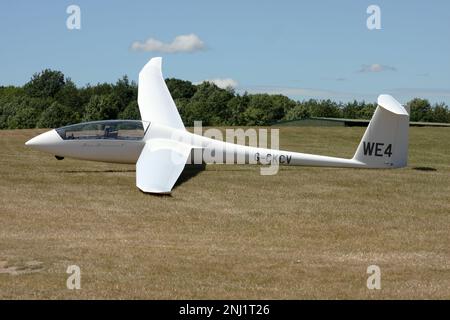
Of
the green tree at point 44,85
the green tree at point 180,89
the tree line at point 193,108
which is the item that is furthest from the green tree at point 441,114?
the green tree at point 44,85

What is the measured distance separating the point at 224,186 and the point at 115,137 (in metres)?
4.19

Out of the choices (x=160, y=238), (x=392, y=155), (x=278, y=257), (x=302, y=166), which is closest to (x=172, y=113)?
(x=302, y=166)

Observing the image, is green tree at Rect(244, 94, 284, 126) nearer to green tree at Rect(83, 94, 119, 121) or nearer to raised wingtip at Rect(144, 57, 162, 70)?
green tree at Rect(83, 94, 119, 121)

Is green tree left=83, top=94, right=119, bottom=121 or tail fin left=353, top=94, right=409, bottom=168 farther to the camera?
green tree left=83, top=94, right=119, bottom=121

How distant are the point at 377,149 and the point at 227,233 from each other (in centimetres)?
834

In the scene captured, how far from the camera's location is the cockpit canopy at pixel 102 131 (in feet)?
60.5

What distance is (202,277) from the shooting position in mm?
8773

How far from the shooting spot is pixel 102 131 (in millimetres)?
18469

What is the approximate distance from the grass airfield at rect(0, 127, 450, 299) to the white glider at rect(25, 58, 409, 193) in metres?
0.58

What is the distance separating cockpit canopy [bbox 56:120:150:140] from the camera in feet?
60.5

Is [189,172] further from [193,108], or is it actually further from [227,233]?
[193,108]
